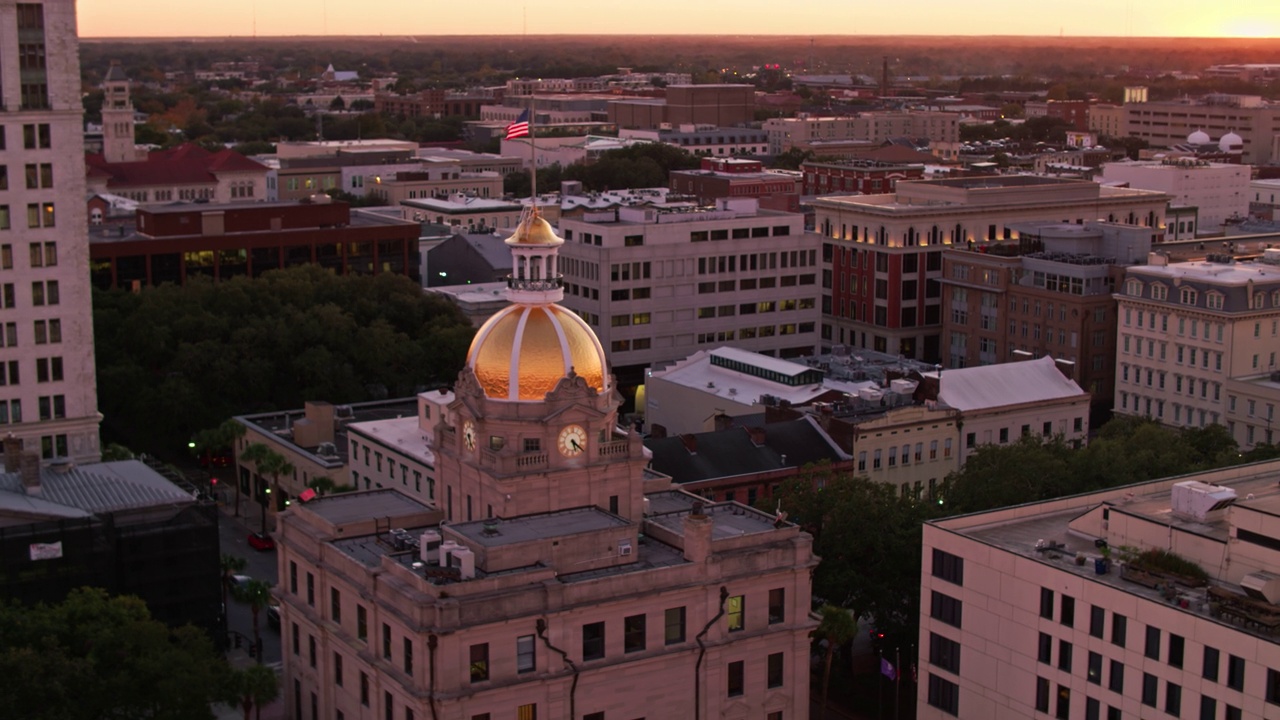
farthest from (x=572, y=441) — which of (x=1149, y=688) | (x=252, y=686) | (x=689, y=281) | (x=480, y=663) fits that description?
(x=689, y=281)

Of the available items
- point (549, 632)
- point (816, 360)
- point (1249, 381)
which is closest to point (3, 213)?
point (549, 632)

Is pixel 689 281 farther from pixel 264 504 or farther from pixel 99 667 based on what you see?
pixel 99 667

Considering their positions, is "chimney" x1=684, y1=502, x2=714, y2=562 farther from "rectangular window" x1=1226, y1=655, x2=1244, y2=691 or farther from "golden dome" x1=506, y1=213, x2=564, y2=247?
"rectangular window" x1=1226, y1=655, x2=1244, y2=691

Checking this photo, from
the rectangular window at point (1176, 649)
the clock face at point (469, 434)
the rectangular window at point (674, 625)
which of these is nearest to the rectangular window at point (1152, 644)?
the rectangular window at point (1176, 649)

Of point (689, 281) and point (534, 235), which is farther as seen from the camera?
point (689, 281)

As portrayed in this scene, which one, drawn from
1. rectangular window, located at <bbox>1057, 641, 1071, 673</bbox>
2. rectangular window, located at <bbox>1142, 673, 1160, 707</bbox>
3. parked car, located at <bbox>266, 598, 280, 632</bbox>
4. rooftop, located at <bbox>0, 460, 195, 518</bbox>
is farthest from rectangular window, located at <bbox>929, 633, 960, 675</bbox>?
rooftop, located at <bbox>0, 460, 195, 518</bbox>
